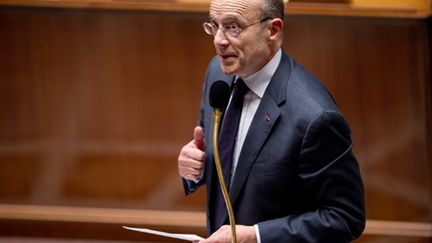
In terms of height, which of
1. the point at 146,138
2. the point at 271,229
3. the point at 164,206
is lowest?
the point at 164,206

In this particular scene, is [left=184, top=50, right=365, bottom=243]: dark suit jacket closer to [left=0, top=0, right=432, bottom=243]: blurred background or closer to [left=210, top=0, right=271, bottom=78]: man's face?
[left=210, top=0, right=271, bottom=78]: man's face

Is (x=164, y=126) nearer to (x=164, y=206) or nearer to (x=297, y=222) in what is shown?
(x=164, y=206)

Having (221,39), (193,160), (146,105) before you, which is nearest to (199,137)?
(193,160)

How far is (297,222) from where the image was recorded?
95cm

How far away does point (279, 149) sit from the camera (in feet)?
3.15

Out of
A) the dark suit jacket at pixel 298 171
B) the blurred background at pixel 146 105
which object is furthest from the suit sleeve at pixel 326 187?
the blurred background at pixel 146 105

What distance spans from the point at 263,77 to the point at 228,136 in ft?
0.28

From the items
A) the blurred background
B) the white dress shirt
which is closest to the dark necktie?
the white dress shirt

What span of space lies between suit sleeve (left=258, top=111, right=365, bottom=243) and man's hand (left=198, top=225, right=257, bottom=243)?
13 millimetres

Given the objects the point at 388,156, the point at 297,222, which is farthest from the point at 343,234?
the point at 388,156

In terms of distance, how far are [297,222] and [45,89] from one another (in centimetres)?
118

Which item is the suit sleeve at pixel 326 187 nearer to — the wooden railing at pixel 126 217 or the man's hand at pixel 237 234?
the man's hand at pixel 237 234

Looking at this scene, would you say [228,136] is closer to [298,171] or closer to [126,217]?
[298,171]

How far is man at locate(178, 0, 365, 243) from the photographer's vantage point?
94 cm
